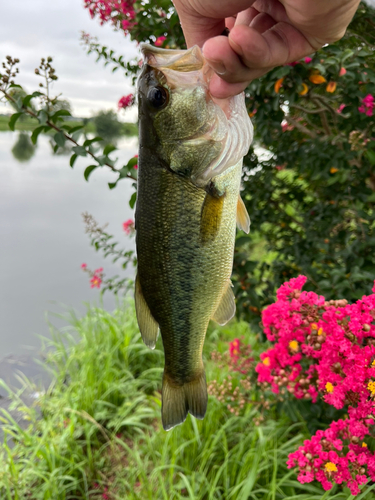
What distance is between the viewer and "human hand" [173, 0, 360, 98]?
820 millimetres

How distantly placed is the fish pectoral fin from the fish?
5 cm

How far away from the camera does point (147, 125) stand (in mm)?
1010

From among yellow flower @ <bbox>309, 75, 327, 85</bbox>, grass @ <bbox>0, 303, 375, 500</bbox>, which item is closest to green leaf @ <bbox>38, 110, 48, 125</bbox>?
yellow flower @ <bbox>309, 75, 327, 85</bbox>

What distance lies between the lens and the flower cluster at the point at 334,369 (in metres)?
1.03

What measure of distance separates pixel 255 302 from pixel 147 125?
54.3 inches

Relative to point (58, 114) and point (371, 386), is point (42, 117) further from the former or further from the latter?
point (371, 386)

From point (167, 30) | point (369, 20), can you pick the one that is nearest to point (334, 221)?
point (369, 20)

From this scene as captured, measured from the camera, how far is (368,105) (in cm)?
193

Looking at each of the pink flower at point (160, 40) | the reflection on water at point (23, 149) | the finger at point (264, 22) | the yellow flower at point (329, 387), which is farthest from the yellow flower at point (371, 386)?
the reflection on water at point (23, 149)

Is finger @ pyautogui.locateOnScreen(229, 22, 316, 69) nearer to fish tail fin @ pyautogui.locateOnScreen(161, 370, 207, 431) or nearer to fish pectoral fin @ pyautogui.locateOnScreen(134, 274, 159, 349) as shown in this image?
fish pectoral fin @ pyautogui.locateOnScreen(134, 274, 159, 349)

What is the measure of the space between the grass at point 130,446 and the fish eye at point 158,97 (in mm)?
1694

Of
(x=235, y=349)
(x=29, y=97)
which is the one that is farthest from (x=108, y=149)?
(x=235, y=349)

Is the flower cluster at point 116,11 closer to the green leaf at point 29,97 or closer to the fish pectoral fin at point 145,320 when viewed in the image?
the green leaf at point 29,97

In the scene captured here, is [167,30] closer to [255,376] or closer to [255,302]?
[255,302]
